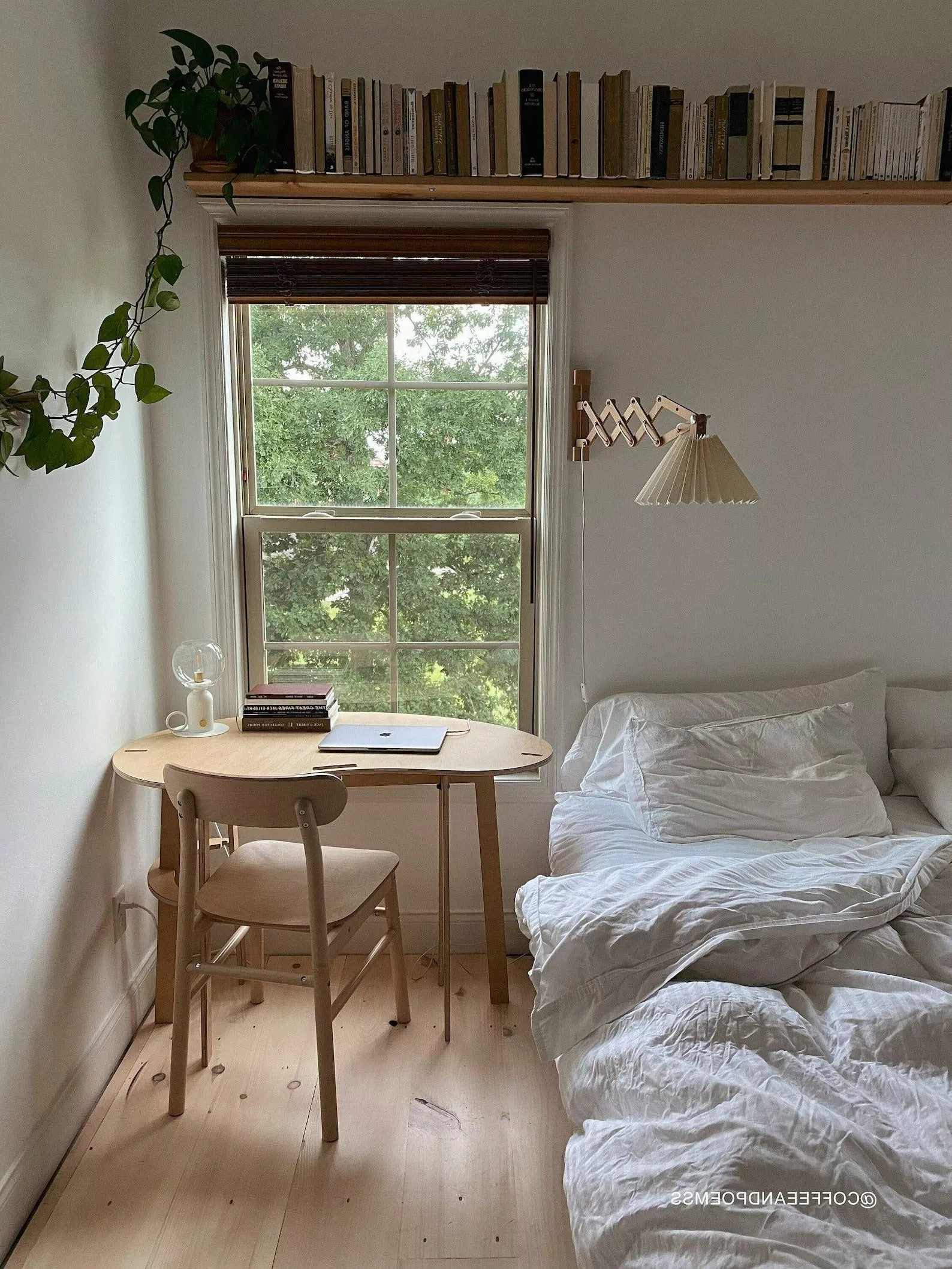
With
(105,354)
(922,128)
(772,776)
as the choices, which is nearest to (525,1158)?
(772,776)

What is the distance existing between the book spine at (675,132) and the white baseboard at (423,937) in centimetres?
217

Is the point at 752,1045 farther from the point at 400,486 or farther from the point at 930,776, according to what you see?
the point at 400,486

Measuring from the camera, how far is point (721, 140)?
240cm

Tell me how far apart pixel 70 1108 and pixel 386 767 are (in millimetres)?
1016

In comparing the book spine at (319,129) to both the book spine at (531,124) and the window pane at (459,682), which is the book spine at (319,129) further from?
the window pane at (459,682)

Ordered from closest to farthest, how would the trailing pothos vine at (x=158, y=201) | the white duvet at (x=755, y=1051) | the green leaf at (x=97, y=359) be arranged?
the white duvet at (x=755, y=1051), the trailing pothos vine at (x=158, y=201), the green leaf at (x=97, y=359)

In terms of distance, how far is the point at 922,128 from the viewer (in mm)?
2402

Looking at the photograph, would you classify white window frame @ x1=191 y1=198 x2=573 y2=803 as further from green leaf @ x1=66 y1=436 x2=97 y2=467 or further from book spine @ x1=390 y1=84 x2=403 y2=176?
green leaf @ x1=66 y1=436 x2=97 y2=467

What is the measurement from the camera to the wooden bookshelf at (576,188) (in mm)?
2383

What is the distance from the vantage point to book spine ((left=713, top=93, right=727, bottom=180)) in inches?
93.7

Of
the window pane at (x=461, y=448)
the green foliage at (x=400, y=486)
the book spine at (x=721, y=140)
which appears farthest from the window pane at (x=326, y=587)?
A: the book spine at (x=721, y=140)

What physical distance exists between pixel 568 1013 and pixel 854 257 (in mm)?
2209

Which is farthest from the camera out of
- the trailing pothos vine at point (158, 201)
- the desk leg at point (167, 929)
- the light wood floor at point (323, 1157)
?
the desk leg at point (167, 929)

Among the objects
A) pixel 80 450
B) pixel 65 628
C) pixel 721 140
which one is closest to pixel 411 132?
pixel 721 140
